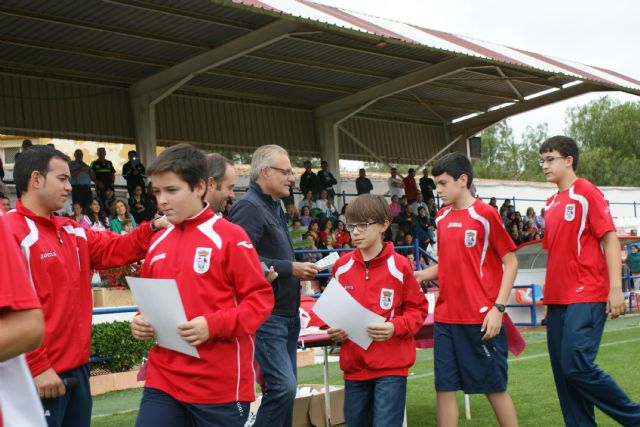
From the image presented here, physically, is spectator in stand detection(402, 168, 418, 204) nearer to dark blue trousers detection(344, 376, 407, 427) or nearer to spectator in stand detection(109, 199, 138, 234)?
spectator in stand detection(109, 199, 138, 234)

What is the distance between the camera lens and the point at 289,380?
546 cm

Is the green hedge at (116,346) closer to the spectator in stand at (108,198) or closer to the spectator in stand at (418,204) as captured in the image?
the spectator in stand at (108,198)

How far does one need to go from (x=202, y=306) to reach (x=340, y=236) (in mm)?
17878

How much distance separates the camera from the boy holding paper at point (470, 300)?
19.8ft

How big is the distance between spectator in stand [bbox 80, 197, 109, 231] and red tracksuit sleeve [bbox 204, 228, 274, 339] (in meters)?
12.6

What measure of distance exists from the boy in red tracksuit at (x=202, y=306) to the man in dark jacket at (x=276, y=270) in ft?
3.98

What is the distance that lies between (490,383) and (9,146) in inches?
2061

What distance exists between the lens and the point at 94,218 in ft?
57.0

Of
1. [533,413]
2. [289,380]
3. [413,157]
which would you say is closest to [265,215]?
[289,380]

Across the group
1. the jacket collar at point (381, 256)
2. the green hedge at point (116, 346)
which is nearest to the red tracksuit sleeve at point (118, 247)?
the jacket collar at point (381, 256)

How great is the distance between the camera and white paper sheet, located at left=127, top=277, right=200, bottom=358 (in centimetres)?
390

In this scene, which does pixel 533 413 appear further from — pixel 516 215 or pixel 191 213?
pixel 516 215

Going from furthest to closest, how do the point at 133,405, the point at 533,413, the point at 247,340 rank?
the point at 133,405 → the point at 533,413 → the point at 247,340

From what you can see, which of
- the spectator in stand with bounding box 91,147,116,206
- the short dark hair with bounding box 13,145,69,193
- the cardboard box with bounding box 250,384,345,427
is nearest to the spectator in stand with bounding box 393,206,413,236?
the spectator in stand with bounding box 91,147,116,206
